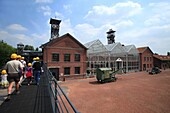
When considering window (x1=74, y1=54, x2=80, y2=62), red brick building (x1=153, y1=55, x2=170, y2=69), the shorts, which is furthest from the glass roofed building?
the shorts

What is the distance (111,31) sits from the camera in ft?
148

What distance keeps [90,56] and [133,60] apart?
1669cm

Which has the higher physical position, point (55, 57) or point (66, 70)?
point (55, 57)

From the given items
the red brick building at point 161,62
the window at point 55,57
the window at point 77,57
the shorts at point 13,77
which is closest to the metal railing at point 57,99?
the shorts at point 13,77

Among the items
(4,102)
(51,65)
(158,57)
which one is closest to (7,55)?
(51,65)

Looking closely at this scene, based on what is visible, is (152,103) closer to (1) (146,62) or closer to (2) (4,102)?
(2) (4,102)

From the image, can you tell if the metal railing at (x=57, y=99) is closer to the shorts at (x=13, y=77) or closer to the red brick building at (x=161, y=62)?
the shorts at (x=13, y=77)

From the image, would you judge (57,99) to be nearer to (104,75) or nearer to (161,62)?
(104,75)

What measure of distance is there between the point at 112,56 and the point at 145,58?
14961 mm

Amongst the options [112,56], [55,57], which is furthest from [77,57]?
[112,56]

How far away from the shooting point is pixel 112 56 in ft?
110

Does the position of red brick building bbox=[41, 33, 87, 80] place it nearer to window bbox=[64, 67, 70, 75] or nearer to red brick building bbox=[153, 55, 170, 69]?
window bbox=[64, 67, 70, 75]

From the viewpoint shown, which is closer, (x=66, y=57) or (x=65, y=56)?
(x=65, y=56)

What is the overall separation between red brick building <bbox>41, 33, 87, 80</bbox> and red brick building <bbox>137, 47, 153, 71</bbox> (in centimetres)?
2196
